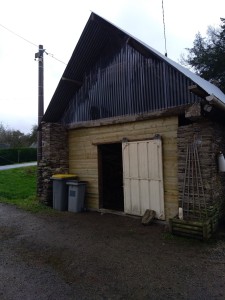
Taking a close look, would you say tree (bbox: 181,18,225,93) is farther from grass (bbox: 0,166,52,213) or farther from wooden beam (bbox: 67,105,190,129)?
grass (bbox: 0,166,52,213)

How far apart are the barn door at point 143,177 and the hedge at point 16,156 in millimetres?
23079

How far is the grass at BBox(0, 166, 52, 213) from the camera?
963cm

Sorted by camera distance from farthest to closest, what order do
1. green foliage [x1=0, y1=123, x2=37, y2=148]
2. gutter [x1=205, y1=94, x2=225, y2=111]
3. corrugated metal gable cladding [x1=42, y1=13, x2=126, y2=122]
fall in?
green foliage [x1=0, y1=123, x2=37, y2=148], corrugated metal gable cladding [x1=42, y1=13, x2=126, y2=122], gutter [x1=205, y1=94, x2=225, y2=111]

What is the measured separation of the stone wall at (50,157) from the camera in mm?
9656

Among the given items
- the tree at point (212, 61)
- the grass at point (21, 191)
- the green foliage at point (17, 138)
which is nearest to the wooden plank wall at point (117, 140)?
the grass at point (21, 191)

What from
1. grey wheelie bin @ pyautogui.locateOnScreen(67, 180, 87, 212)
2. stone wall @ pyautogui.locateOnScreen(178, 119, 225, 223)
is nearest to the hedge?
grey wheelie bin @ pyautogui.locateOnScreen(67, 180, 87, 212)

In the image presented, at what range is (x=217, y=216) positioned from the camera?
6.48m

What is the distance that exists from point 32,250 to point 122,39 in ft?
20.9

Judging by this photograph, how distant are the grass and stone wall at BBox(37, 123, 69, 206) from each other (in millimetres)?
518

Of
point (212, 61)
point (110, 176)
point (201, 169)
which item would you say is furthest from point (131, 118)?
point (212, 61)

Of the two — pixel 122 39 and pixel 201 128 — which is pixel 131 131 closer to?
pixel 201 128

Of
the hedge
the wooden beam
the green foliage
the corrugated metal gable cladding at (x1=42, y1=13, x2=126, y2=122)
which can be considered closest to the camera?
the wooden beam

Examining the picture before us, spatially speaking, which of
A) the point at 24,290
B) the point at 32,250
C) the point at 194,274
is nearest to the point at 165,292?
the point at 194,274

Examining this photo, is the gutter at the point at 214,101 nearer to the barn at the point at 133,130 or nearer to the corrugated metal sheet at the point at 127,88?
the barn at the point at 133,130
